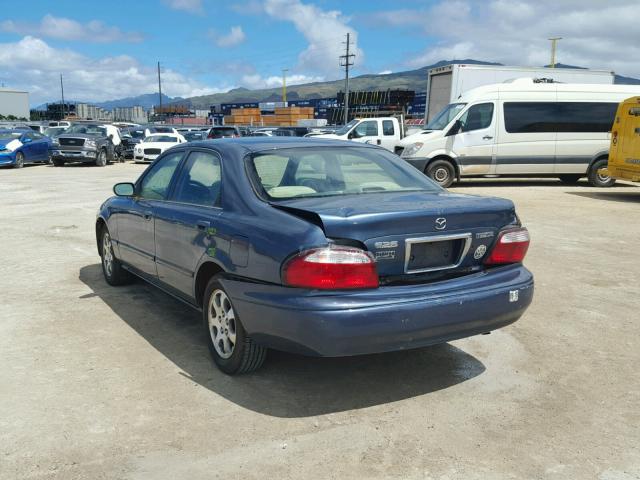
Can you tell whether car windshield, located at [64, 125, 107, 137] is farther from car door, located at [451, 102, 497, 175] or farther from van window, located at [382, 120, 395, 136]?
car door, located at [451, 102, 497, 175]

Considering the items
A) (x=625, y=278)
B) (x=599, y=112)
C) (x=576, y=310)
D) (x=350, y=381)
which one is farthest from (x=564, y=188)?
(x=350, y=381)

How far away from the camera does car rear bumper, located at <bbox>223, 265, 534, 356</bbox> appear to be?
10.5ft

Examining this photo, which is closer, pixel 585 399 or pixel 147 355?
pixel 585 399

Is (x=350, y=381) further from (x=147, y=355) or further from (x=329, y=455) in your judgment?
(x=147, y=355)

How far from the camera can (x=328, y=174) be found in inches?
165

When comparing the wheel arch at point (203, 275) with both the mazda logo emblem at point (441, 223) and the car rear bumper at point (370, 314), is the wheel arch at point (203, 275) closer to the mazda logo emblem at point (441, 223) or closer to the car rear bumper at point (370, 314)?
Answer: the car rear bumper at point (370, 314)

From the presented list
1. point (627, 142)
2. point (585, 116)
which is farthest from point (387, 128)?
point (627, 142)

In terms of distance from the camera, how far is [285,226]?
133 inches

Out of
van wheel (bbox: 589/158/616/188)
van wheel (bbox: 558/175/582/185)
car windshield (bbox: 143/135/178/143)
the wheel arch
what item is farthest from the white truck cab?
the wheel arch

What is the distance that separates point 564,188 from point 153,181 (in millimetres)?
13377

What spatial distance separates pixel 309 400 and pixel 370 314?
0.74 m

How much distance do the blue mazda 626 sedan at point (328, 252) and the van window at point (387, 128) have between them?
15302 millimetres

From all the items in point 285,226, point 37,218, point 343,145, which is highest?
point 343,145

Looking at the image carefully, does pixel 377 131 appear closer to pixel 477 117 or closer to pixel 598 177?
pixel 477 117
